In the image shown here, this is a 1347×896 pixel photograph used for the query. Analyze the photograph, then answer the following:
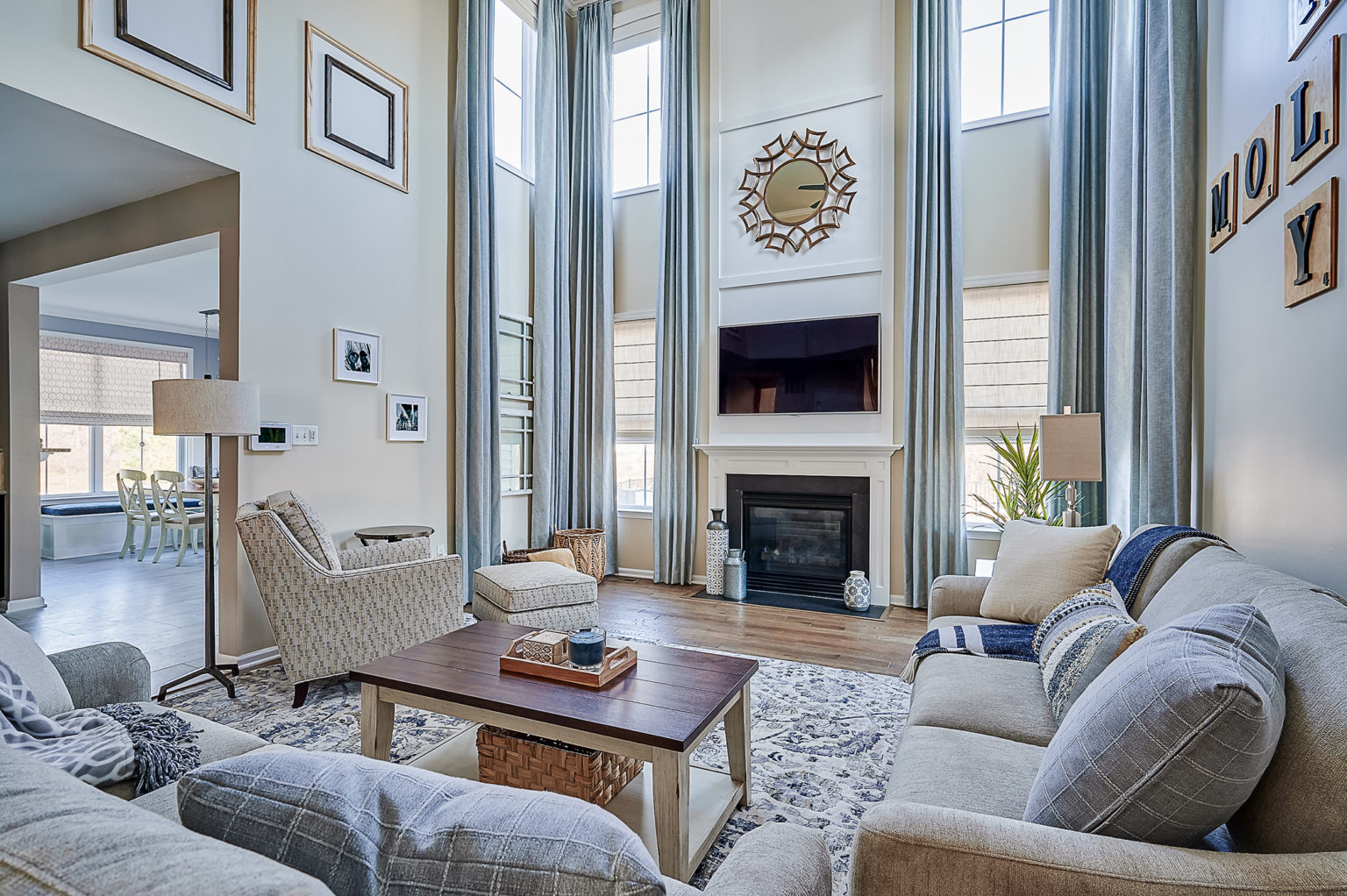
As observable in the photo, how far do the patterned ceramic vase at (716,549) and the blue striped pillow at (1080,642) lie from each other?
302 centimetres

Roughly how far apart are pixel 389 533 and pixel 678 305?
268 centimetres

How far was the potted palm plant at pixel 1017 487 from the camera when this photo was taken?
13.3 feet

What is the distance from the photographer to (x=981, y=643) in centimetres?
227

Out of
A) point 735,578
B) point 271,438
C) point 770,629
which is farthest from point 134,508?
point 770,629

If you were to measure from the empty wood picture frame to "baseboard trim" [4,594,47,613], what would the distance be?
11.6 ft

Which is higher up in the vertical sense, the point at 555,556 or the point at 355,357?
the point at 355,357

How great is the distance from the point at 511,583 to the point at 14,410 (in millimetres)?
3785

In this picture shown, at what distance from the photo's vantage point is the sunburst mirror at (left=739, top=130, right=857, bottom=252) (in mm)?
4820

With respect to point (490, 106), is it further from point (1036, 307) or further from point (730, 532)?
point (1036, 307)

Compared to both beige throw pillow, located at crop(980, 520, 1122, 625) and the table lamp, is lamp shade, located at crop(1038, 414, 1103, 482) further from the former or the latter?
beige throw pillow, located at crop(980, 520, 1122, 625)

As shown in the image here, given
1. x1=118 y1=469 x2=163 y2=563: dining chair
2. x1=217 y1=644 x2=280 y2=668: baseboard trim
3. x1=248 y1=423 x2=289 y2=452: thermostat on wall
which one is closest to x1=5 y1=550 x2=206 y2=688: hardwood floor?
x1=217 y1=644 x2=280 y2=668: baseboard trim

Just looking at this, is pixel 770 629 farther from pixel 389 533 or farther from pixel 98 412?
pixel 98 412

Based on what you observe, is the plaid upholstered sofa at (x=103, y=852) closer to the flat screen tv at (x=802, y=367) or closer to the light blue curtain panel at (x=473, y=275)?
the light blue curtain panel at (x=473, y=275)

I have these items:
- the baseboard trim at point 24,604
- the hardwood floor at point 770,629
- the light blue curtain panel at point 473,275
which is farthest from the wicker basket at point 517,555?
the baseboard trim at point 24,604
